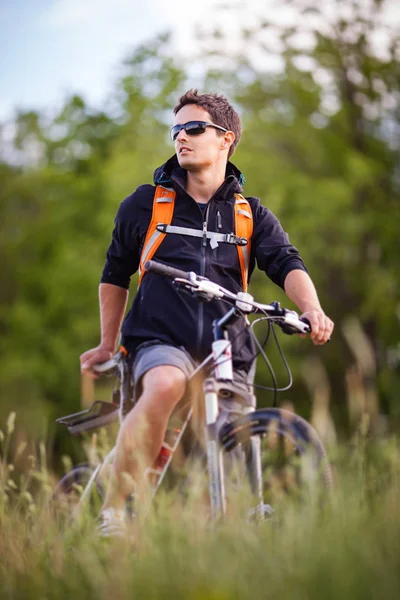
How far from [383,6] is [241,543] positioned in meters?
21.8

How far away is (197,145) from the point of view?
4684mm

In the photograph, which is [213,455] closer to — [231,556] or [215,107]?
[231,556]

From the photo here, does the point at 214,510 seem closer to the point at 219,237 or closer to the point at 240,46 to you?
the point at 219,237

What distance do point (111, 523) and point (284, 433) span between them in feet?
2.60

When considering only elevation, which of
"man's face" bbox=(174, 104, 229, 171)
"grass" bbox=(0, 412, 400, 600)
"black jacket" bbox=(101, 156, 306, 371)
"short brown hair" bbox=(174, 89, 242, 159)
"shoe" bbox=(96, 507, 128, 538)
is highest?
"short brown hair" bbox=(174, 89, 242, 159)

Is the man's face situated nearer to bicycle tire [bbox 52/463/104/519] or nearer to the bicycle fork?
the bicycle fork

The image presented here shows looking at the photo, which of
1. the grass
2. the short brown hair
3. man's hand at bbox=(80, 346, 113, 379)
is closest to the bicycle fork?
the grass

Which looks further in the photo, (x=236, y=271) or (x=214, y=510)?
(x=236, y=271)

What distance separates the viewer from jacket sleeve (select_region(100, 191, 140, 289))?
467cm

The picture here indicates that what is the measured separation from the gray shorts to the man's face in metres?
0.90

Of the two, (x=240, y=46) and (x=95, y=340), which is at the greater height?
(x=240, y=46)

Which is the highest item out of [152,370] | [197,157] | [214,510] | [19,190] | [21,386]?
[19,190]

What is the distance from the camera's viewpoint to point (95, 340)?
26.6 m

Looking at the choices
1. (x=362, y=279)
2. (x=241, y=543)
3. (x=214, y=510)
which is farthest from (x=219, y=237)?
(x=362, y=279)
